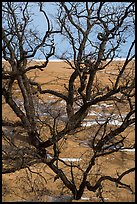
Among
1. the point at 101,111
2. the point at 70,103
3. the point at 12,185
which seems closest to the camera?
the point at 70,103

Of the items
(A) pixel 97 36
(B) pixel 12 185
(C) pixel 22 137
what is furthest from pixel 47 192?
(A) pixel 97 36

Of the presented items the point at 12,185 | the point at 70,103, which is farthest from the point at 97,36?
the point at 12,185

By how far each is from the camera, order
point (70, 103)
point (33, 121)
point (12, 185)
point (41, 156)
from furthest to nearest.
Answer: point (12, 185), point (70, 103), point (33, 121), point (41, 156)

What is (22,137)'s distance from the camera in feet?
29.6

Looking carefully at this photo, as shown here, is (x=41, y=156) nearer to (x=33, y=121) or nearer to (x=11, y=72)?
(x=33, y=121)

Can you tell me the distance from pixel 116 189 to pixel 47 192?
161cm

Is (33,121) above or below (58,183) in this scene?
above

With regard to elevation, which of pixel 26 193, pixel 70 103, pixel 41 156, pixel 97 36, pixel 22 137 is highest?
pixel 97 36

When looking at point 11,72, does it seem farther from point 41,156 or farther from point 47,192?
point 47,192

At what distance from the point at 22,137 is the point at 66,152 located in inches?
87.1

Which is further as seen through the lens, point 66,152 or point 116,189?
point 66,152

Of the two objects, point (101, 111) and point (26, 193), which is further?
point (101, 111)

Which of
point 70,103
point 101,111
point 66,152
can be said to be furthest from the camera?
point 101,111

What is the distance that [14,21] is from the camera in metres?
7.46
